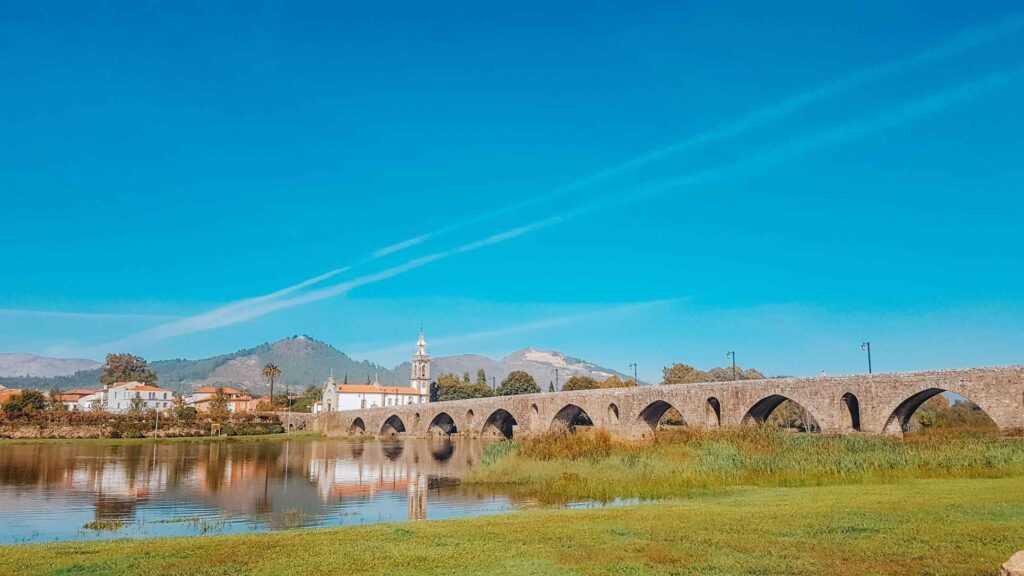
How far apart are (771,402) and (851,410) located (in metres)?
6.91

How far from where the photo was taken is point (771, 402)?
5034 cm

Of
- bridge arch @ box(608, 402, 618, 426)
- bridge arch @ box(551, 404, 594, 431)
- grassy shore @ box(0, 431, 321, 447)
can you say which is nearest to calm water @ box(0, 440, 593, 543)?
bridge arch @ box(608, 402, 618, 426)

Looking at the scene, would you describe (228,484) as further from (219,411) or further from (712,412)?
(219,411)

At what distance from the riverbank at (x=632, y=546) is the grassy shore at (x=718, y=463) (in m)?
5.83

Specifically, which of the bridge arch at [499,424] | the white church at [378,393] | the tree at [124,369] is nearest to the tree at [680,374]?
the bridge arch at [499,424]

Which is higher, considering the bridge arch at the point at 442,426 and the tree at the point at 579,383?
the tree at the point at 579,383

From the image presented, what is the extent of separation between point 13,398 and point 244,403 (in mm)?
84327

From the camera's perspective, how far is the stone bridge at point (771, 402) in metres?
37.1

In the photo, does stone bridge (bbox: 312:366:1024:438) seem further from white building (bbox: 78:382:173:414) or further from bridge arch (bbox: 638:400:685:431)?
white building (bbox: 78:382:173:414)

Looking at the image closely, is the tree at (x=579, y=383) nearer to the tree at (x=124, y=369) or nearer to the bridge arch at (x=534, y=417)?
the bridge arch at (x=534, y=417)

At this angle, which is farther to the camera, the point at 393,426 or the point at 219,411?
the point at 393,426

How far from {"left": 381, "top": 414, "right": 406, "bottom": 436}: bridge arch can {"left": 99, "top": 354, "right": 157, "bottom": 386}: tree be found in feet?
329

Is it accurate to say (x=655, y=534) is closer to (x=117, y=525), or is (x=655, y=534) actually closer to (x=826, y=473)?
(x=826, y=473)

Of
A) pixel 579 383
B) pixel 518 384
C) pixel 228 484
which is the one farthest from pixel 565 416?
pixel 518 384
